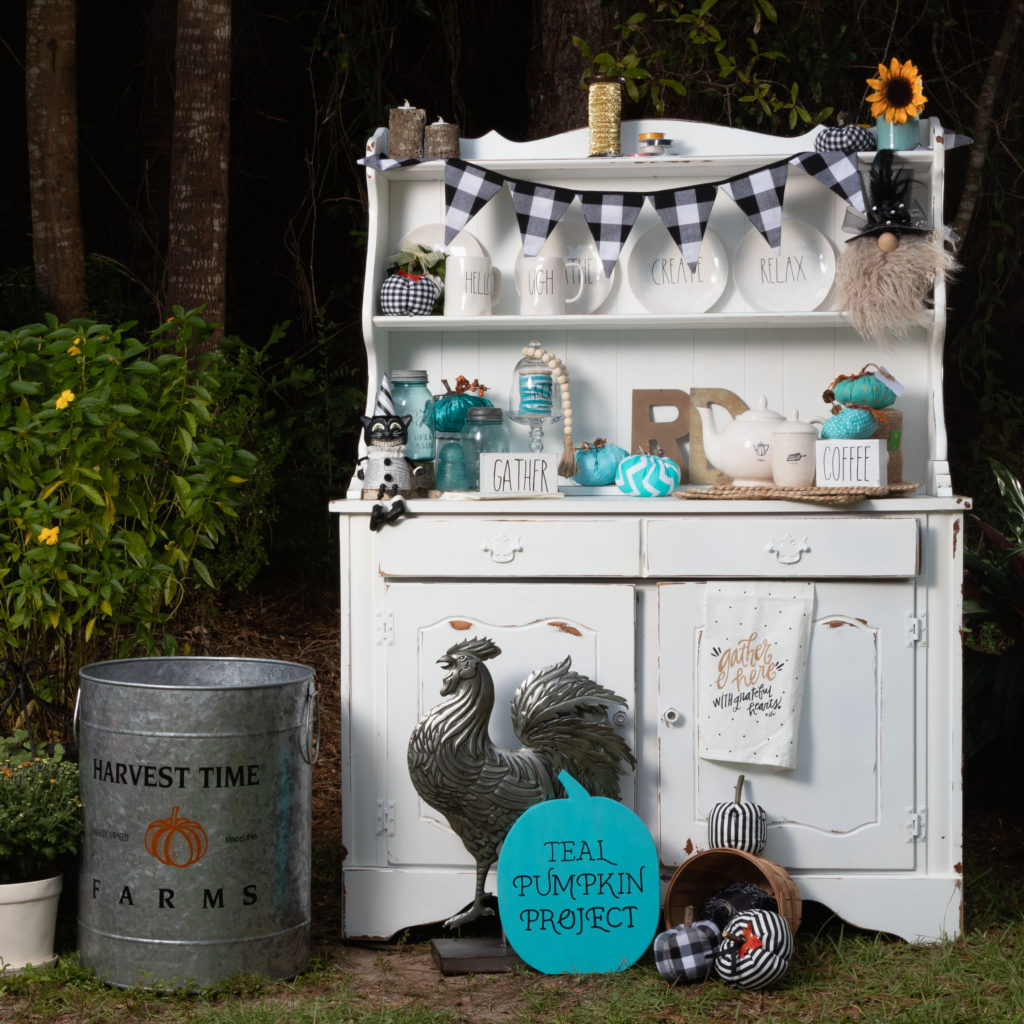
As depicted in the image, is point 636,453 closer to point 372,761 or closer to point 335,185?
point 372,761

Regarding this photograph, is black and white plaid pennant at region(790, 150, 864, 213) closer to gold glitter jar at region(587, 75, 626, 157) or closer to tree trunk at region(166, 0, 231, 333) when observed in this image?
gold glitter jar at region(587, 75, 626, 157)

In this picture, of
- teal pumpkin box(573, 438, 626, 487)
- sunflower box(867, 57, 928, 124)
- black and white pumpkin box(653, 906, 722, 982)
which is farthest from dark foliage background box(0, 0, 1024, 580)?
black and white pumpkin box(653, 906, 722, 982)

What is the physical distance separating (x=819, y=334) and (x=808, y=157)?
46 cm

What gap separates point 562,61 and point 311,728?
2673 millimetres

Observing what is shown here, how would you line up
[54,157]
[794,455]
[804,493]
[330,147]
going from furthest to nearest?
[330,147], [54,157], [794,455], [804,493]

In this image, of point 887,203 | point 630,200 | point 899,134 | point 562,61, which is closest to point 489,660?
point 630,200

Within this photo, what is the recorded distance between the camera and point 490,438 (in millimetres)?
2996

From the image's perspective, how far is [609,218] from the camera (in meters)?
3.04

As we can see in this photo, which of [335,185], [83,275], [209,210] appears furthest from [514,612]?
[335,185]

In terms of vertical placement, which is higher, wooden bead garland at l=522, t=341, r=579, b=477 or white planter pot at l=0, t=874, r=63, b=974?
wooden bead garland at l=522, t=341, r=579, b=477

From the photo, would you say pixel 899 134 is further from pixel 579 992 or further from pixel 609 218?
pixel 579 992

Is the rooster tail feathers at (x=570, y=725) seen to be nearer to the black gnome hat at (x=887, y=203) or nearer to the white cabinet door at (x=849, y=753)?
the white cabinet door at (x=849, y=753)

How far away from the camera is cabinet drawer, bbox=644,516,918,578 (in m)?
2.66

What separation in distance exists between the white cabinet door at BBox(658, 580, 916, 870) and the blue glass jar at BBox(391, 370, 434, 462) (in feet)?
Answer: 2.73
